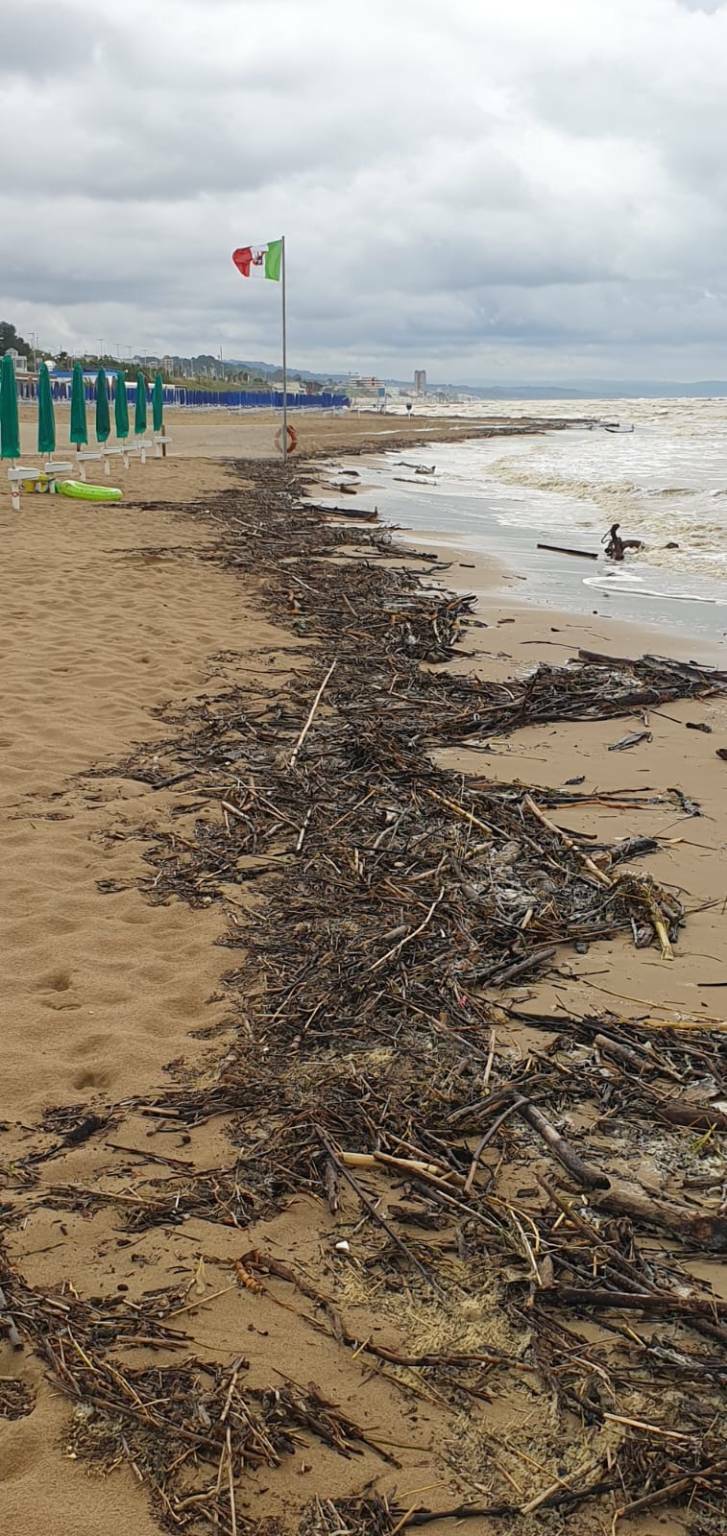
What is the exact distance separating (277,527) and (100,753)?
9.19 metres

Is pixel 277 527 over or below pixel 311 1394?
over

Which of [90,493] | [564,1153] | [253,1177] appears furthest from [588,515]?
[253,1177]

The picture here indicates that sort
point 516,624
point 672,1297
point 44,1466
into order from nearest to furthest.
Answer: point 44,1466, point 672,1297, point 516,624

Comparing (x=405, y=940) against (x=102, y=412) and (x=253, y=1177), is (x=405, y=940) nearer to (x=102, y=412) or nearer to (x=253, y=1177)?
(x=253, y=1177)

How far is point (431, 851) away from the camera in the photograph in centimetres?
451

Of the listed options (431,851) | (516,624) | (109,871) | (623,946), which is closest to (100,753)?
(109,871)

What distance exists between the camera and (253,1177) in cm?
262

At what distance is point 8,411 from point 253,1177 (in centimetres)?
1352

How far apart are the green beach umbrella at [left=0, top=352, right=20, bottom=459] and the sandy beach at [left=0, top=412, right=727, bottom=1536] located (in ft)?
30.6

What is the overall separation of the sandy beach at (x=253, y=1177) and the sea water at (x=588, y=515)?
5346mm

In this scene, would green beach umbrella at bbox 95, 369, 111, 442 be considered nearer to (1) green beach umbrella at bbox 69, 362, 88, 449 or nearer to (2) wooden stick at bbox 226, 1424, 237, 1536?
(1) green beach umbrella at bbox 69, 362, 88, 449

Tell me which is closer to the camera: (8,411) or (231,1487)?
(231,1487)

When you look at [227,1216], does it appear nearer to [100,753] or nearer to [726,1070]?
[726,1070]

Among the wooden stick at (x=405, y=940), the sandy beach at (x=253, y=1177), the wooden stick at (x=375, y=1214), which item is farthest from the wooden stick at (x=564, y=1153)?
the wooden stick at (x=405, y=940)
